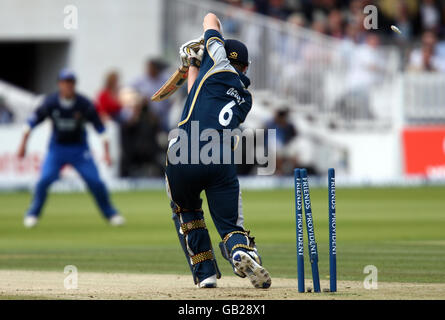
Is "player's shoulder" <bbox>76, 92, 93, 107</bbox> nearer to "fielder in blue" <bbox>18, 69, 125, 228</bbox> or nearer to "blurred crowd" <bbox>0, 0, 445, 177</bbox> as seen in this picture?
"fielder in blue" <bbox>18, 69, 125, 228</bbox>

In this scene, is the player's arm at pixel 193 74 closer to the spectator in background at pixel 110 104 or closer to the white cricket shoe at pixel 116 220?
the white cricket shoe at pixel 116 220

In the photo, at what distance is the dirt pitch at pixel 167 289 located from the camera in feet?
27.1

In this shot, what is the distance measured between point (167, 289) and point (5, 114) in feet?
56.2

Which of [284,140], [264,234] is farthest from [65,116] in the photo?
[284,140]

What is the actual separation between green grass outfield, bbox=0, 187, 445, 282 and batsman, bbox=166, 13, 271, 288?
1.32m

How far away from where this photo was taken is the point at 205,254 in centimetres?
912

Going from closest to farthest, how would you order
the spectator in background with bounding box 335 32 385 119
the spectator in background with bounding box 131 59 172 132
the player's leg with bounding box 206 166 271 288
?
1. the player's leg with bounding box 206 166 271 288
2. the spectator in background with bounding box 131 59 172 132
3. the spectator in background with bounding box 335 32 385 119

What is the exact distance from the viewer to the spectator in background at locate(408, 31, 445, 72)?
26.7 m

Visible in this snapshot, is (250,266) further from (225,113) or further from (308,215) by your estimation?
(225,113)

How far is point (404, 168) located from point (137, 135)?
20.8ft

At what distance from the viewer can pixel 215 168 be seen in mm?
8773

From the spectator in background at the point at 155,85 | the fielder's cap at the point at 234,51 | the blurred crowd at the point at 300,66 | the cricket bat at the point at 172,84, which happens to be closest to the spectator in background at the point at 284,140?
the blurred crowd at the point at 300,66

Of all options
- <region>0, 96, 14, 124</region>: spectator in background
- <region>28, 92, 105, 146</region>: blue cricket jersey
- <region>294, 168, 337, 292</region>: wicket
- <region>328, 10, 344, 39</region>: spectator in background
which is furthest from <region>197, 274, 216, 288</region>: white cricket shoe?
<region>328, 10, 344, 39</region>: spectator in background
